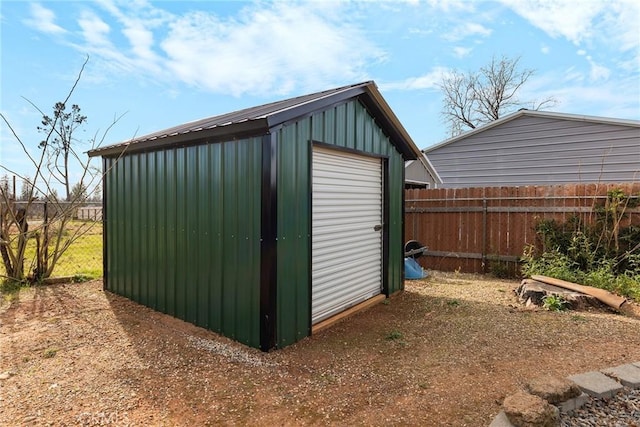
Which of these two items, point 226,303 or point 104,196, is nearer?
point 226,303

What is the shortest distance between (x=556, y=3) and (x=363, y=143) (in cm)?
457

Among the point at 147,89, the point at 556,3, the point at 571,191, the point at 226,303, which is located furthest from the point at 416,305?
the point at 147,89

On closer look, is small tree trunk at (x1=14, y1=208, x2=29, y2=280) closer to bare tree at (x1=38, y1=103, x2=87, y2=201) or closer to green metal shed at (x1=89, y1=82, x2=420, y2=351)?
bare tree at (x1=38, y1=103, x2=87, y2=201)

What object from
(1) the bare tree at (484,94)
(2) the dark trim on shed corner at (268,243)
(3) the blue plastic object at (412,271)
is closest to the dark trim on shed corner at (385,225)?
(3) the blue plastic object at (412,271)

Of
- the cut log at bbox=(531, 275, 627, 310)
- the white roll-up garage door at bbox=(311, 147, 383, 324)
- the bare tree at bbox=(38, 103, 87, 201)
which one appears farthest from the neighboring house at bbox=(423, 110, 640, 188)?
the bare tree at bbox=(38, 103, 87, 201)

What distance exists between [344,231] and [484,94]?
20939mm

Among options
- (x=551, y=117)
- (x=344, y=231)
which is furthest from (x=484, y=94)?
(x=344, y=231)

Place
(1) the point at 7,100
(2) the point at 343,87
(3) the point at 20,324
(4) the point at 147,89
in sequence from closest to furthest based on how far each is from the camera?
(3) the point at 20,324 < (2) the point at 343,87 < (1) the point at 7,100 < (4) the point at 147,89

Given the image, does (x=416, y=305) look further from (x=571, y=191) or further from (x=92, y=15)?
(x=92, y=15)

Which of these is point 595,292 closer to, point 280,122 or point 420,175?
point 280,122

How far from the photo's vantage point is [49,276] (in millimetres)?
5871

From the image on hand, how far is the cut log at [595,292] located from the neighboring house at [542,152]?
4251 millimetres

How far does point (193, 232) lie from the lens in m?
3.92

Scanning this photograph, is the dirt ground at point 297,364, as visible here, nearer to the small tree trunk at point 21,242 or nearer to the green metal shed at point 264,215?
the green metal shed at point 264,215
